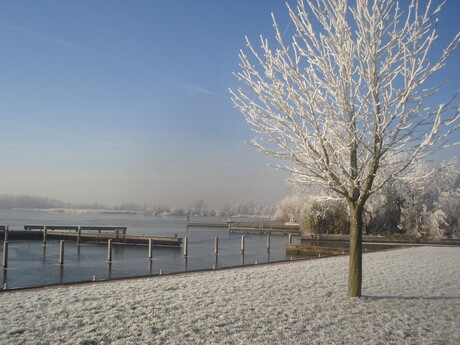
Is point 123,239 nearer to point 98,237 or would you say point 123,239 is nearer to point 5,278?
point 98,237

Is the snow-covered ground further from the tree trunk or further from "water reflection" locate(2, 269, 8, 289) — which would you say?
"water reflection" locate(2, 269, 8, 289)

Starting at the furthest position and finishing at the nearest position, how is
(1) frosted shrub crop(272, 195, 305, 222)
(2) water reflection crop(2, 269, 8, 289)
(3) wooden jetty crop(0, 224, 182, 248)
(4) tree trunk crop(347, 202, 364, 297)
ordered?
(1) frosted shrub crop(272, 195, 305, 222) < (3) wooden jetty crop(0, 224, 182, 248) < (2) water reflection crop(2, 269, 8, 289) < (4) tree trunk crop(347, 202, 364, 297)

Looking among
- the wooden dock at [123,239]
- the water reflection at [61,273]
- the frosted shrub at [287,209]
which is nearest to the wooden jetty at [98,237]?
the wooden dock at [123,239]

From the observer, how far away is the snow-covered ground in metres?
6.00

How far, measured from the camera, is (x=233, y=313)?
7152 mm

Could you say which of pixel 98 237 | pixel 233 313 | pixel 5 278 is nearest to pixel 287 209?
pixel 98 237

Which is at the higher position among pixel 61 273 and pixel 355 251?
pixel 355 251

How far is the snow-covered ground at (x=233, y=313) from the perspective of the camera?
6.00 m

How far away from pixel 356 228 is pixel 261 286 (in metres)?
2.60

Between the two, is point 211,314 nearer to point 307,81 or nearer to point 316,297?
point 316,297

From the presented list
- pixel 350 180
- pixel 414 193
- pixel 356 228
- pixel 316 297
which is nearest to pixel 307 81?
pixel 350 180

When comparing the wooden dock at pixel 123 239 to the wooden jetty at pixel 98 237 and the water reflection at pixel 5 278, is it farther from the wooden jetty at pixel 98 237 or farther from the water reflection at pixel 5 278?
the water reflection at pixel 5 278

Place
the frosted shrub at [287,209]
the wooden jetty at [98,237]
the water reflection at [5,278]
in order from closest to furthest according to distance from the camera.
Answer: the water reflection at [5,278], the wooden jetty at [98,237], the frosted shrub at [287,209]

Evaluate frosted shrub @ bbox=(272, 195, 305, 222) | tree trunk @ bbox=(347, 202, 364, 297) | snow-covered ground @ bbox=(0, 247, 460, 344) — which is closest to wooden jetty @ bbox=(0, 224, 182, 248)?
snow-covered ground @ bbox=(0, 247, 460, 344)
